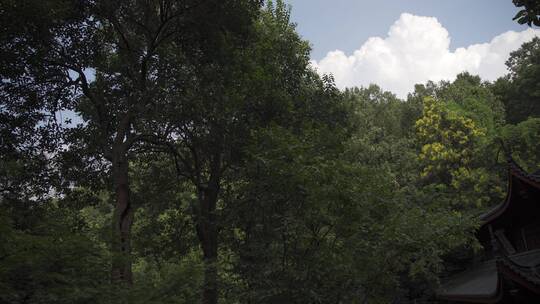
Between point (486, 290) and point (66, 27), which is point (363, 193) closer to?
point (486, 290)

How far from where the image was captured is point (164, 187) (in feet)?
67.4

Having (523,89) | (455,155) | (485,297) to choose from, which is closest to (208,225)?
(485,297)

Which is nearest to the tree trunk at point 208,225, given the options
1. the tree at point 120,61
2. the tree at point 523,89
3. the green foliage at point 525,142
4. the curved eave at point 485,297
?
the tree at point 120,61

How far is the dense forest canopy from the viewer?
10641 mm

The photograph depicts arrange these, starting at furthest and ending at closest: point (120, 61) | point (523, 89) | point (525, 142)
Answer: point (523, 89), point (525, 142), point (120, 61)

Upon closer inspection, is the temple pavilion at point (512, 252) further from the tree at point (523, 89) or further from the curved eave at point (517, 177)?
the tree at point (523, 89)

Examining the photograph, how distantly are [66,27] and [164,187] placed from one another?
29.3 feet

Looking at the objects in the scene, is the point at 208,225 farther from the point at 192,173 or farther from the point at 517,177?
the point at 517,177

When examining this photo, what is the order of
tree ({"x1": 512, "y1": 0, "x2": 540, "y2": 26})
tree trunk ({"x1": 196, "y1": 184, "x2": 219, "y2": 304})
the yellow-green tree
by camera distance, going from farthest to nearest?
the yellow-green tree, tree trunk ({"x1": 196, "y1": 184, "x2": 219, "y2": 304}), tree ({"x1": 512, "y1": 0, "x2": 540, "y2": 26})

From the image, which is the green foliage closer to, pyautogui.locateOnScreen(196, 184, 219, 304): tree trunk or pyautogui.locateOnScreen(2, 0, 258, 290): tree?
pyautogui.locateOnScreen(196, 184, 219, 304): tree trunk

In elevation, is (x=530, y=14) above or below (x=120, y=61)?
below

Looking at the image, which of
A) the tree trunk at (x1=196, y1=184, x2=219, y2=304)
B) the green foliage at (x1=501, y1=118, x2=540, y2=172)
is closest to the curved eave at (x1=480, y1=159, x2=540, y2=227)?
the tree trunk at (x1=196, y1=184, x2=219, y2=304)

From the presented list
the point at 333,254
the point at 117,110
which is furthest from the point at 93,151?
the point at 333,254

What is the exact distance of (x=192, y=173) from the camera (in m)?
19.1
